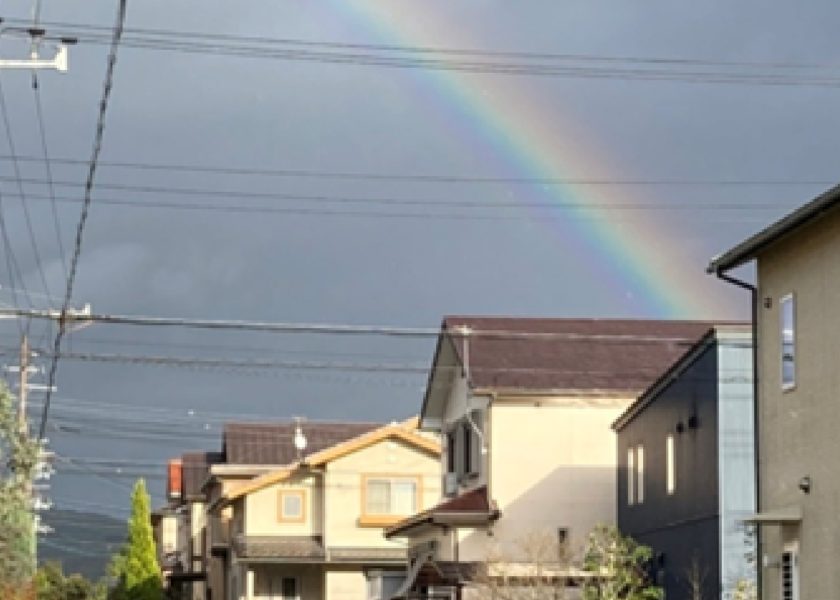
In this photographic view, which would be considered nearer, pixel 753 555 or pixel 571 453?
pixel 753 555

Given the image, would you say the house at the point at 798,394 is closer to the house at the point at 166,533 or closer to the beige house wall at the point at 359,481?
the beige house wall at the point at 359,481

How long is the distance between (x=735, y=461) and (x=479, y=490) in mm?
14956

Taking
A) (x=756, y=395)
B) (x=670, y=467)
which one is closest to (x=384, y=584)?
(x=670, y=467)

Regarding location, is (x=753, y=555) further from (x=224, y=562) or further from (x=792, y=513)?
(x=224, y=562)

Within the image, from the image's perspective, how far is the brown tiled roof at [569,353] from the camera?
142ft

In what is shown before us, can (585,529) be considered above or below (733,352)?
below

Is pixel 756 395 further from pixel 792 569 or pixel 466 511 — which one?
pixel 466 511

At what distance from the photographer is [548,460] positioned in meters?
42.9

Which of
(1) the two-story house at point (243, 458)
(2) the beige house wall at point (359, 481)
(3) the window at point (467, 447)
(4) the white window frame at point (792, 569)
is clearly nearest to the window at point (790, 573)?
(4) the white window frame at point (792, 569)

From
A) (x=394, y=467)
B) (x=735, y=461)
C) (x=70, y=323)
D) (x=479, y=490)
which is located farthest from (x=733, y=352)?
(x=394, y=467)

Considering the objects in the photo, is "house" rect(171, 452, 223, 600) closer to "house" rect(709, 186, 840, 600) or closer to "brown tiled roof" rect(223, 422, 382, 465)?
"brown tiled roof" rect(223, 422, 382, 465)

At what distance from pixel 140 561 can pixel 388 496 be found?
61.9ft

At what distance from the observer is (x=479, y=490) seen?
4419cm

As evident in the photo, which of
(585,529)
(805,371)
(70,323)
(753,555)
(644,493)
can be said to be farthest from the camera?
(585,529)
